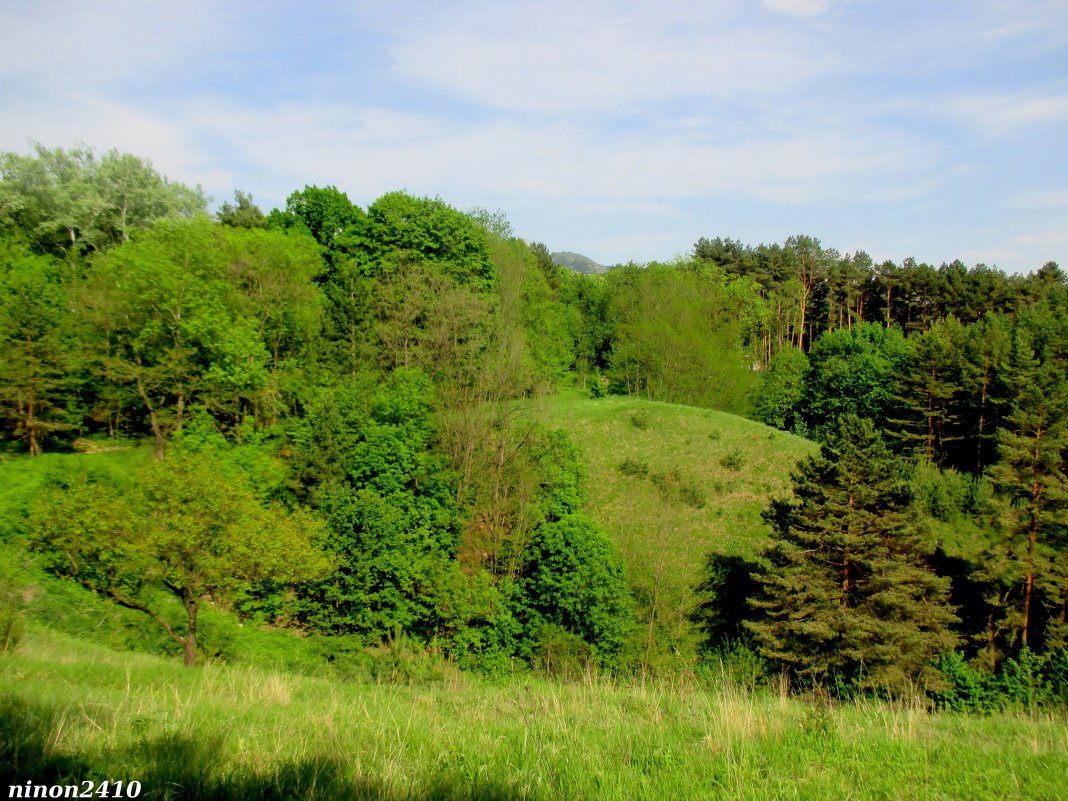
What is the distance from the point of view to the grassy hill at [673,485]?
1240 inches

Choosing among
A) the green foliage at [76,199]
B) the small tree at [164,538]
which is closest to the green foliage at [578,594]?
the small tree at [164,538]

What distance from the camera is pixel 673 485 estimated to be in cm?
4050

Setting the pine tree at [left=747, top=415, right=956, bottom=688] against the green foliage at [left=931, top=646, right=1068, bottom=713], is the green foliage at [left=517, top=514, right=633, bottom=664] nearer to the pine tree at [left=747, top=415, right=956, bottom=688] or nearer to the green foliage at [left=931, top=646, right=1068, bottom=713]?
the pine tree at [left=747, top=415, right=956, bottom=688]

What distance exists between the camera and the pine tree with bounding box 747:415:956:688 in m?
23.2

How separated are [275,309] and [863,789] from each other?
40.0m

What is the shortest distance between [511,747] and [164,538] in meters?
14.0

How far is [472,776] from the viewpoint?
5.02 metres

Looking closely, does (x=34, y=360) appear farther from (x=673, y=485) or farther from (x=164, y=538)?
(x=673, y=485)

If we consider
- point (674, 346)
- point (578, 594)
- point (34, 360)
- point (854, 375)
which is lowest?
point (578, 594)

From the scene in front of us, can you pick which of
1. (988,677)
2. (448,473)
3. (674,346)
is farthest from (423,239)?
(988,677)

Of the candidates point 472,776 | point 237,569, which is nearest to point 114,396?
point 237,569

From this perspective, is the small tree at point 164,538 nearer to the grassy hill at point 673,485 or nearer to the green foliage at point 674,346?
the grassy hill at point 673,485

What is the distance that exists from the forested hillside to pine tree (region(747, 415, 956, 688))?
0.15 metres

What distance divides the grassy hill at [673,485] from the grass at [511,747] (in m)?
22.6
